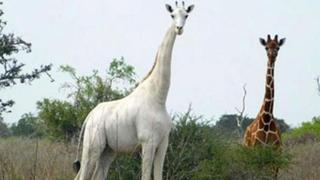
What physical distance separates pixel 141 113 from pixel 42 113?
41.1 ft

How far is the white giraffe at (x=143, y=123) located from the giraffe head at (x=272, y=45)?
3.93 meters

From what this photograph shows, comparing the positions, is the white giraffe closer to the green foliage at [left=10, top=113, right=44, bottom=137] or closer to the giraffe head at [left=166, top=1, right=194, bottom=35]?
the giraffe head at [left=166, top=1, right=194, bottom=35]

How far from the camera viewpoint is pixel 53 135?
18672 mm

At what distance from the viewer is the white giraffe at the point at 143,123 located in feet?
23.4

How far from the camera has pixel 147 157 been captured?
711 cm

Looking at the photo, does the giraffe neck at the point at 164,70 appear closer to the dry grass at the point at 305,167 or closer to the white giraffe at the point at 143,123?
the white giraffe at the point at 143,123

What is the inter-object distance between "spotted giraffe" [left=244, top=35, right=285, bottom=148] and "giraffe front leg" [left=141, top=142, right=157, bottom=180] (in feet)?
12.8

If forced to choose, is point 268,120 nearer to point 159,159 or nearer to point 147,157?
point 159,159

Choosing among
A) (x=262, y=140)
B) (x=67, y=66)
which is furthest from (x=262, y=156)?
(x=67, y=66)

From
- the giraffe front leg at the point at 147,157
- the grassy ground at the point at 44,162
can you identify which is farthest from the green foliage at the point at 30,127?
the giraffe front leg at the point at 147,157

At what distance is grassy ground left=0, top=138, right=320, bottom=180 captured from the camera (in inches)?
238

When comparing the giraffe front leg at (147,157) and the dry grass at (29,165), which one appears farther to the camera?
the giraffe front leg at (147,157)

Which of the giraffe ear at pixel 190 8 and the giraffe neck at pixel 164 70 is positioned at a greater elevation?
the giraffe ear at pixel 190 8

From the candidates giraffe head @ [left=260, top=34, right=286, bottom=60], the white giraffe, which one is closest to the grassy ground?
the white giraffe
